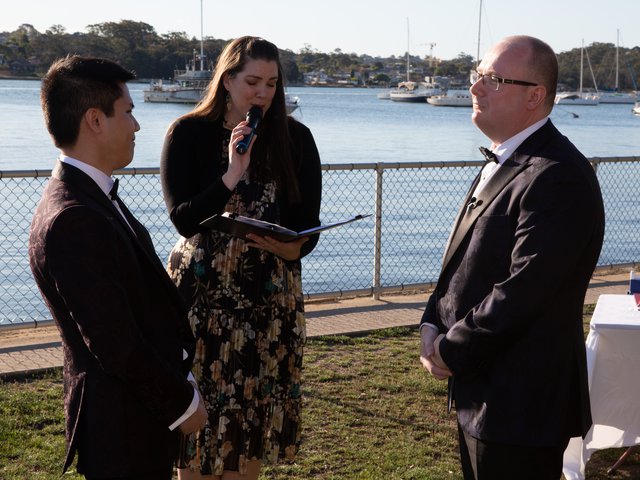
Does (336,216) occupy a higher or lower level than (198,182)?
lower

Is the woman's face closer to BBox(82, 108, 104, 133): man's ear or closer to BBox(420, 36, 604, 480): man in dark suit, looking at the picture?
BBox(420, 36, 604, 480): man in dark suit

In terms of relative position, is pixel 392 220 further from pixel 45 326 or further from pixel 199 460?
pixel 199 460

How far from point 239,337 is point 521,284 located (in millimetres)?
1345

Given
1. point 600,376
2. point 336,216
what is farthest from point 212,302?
point 336,216

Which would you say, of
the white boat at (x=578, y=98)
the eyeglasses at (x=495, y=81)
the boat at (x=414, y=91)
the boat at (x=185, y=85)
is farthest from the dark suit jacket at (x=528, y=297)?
the white boat at (x=578, y=98)

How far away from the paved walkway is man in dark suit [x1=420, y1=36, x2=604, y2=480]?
159 inches

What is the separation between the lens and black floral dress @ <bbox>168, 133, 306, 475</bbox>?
385cm

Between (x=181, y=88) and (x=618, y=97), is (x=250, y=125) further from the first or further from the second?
(x=618, y=97)

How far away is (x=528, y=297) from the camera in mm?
2980

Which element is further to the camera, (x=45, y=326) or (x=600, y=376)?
(x=45, y=326)

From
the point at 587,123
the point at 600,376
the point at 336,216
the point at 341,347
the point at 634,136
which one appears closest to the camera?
the point at 600,376

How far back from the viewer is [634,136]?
65.2 metres

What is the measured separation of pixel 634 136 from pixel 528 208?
217ft

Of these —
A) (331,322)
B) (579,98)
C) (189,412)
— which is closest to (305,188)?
(189,412)
